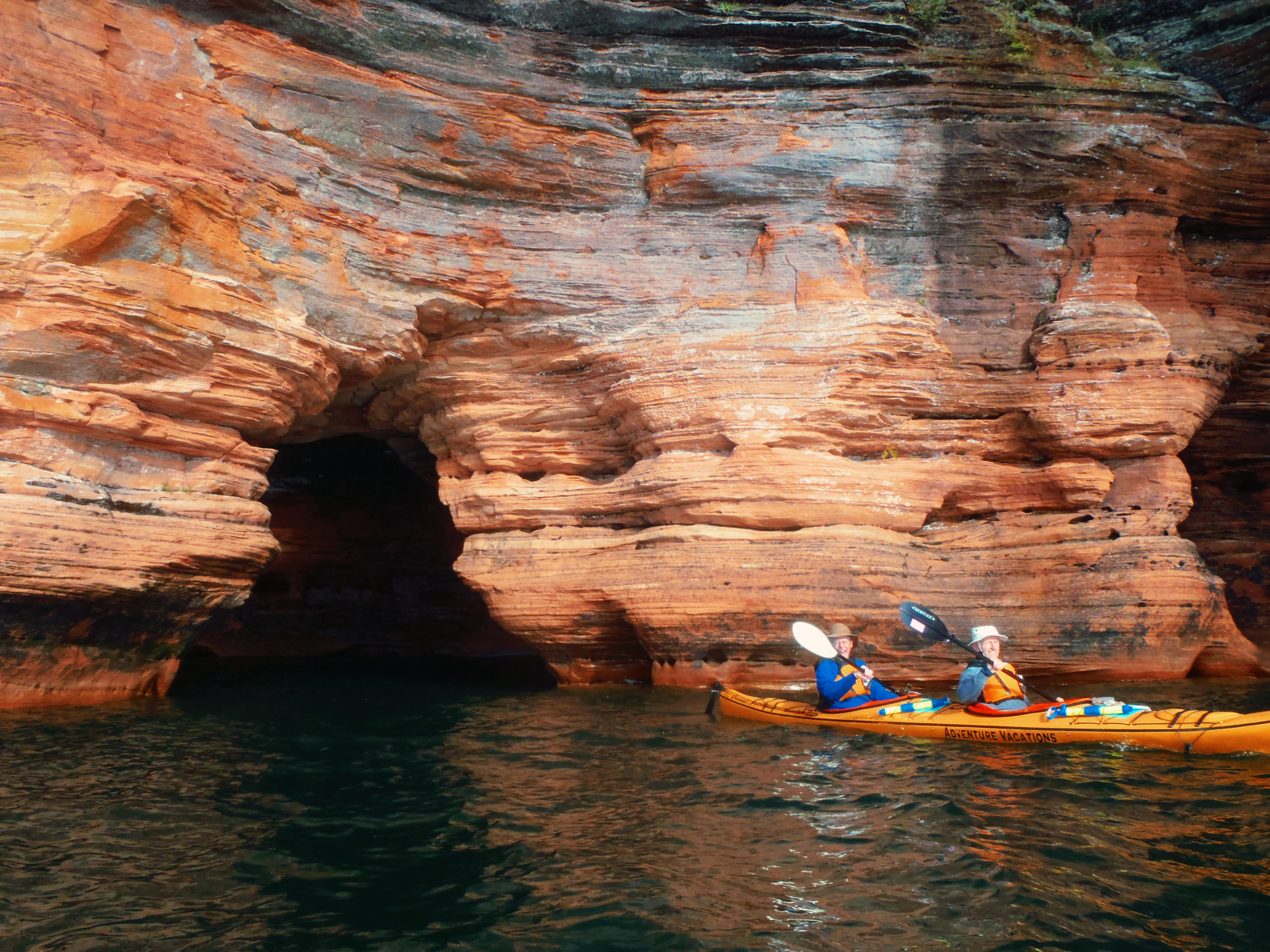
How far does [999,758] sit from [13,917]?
6213 mm

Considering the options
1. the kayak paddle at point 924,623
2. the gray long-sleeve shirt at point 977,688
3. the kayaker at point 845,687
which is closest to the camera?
the gray long-sleeve shirt at point 977,688

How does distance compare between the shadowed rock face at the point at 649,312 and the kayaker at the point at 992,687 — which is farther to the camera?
the shadowed rock face at the point at 649,312

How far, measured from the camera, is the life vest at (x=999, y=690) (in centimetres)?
779

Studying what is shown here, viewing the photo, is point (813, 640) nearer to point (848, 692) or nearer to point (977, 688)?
point (848, 692)

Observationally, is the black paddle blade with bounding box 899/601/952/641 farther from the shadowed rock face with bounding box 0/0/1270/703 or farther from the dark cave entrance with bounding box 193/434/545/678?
the dark cave entrance with bounding box 193/434/545/678

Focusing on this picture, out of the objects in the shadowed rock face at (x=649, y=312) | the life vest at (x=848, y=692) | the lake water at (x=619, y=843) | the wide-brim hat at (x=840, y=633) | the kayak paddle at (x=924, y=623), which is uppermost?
the shadowed rock face at (x=649, y=312)

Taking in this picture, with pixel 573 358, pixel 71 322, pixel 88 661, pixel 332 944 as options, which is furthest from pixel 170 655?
pixel 332 944

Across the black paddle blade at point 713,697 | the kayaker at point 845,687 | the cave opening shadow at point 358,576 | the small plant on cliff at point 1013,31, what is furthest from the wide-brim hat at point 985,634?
the cave opening shadow at point 358,576

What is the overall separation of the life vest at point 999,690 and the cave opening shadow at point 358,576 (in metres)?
11.0

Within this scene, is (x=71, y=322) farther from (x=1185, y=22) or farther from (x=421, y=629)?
(x=1185, y=22)

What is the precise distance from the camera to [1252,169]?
1211 centimetres

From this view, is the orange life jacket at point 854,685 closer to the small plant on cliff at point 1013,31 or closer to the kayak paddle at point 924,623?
the kayak paddle at point 924,623

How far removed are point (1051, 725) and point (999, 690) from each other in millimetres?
583

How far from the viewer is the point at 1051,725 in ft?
23.9
